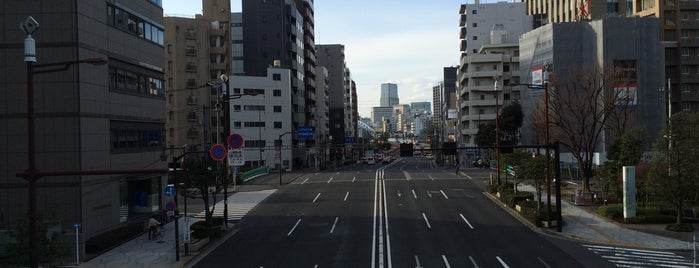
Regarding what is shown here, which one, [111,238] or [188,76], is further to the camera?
[188,76]

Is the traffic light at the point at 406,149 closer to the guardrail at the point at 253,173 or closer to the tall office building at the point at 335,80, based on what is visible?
the guardrail at the point at 253,173

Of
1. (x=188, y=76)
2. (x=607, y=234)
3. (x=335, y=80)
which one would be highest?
(x=335, y=80)

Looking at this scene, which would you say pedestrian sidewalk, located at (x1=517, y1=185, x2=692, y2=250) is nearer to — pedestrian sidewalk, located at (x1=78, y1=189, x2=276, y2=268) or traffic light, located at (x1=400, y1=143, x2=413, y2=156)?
traffic light, located at (x1=400, y1=143, x2=413, y2=156)

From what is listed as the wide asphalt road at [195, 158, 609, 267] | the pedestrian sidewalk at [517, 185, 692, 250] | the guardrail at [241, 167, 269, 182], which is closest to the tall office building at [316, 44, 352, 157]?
the guardrail at [241, 167, 269, 182]

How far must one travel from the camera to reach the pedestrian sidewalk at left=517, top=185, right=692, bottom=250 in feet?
85.0

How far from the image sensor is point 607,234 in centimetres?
2827

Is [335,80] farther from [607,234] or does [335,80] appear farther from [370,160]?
[607,234]

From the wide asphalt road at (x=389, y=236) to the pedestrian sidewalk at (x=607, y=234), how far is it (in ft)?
6.13

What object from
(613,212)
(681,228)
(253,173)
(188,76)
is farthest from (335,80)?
(681,228)

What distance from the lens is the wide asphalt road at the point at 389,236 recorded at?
22688mm

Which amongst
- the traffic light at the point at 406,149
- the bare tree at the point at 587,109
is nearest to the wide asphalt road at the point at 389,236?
the traffic light at the point at 406,149

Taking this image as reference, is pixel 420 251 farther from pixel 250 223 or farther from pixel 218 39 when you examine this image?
pixel 218 39

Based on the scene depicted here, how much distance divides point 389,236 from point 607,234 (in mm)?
11389

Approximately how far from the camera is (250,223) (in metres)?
33.9
